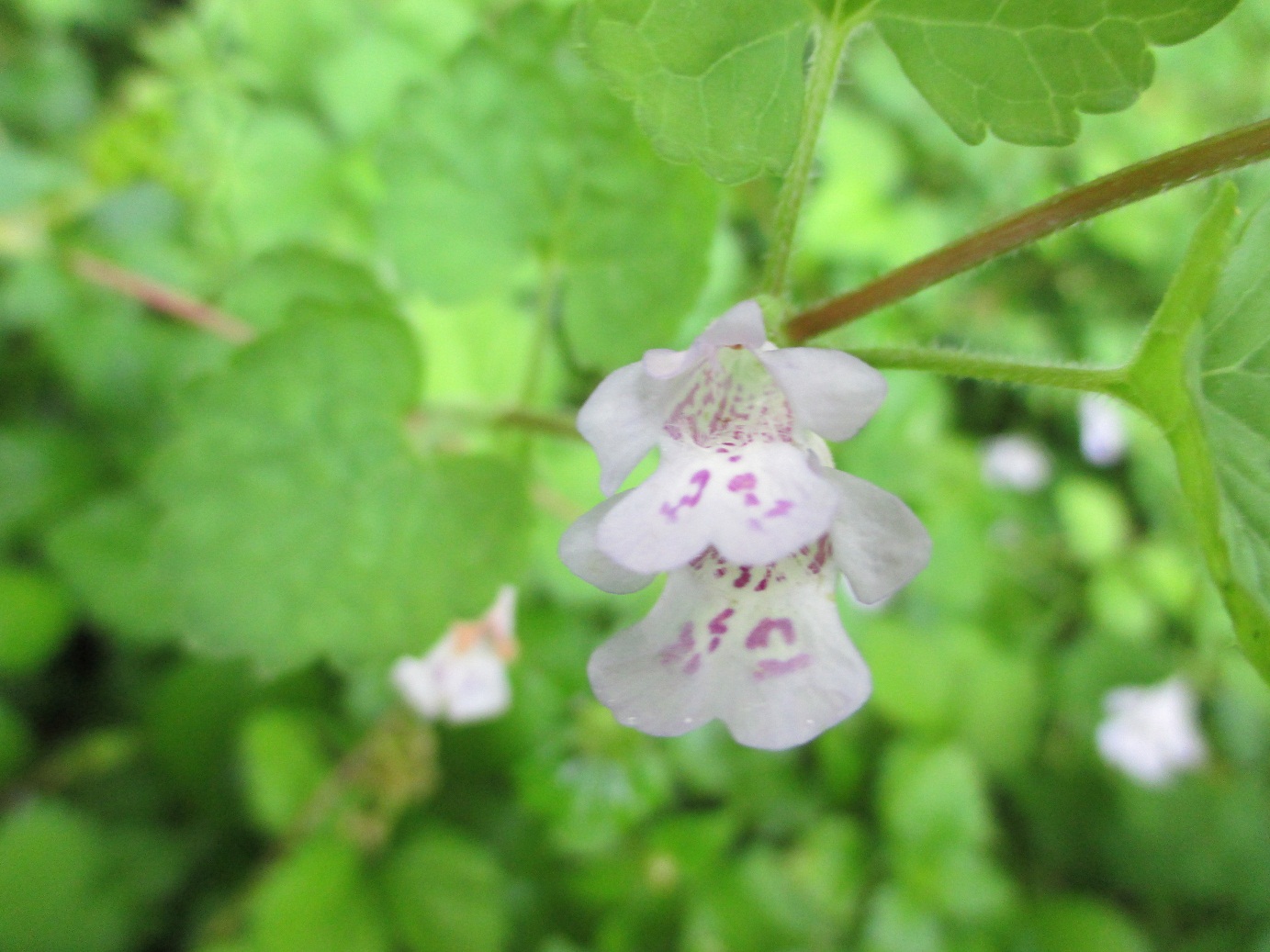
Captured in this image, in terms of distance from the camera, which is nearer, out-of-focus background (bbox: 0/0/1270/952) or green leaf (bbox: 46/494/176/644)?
out-of-focus background (bbox: 0/0/1270/952)

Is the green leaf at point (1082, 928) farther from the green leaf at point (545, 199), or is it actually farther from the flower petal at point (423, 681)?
the green leaf at point (545, 199)

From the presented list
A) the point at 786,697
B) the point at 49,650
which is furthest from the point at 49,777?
the point at 786,697

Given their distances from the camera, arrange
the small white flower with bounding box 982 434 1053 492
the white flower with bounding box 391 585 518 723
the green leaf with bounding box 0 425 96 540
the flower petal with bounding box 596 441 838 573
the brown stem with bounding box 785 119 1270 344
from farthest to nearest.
A: the small white flower with bounding box 982 434 1053 492 < the green leaf with bounding box 0 425 96 540 < the white flower with bounding box 391 585 518 723 < the brown stem with bounding box 785 119 1270 344 < the flower petal with bounding box 596 441 838 573

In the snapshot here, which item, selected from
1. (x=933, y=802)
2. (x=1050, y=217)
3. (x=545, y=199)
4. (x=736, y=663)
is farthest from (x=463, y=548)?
(x=933, y=802)

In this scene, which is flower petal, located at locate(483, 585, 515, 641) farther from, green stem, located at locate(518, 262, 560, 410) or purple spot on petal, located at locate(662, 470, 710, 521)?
purple spot on petal, located at locate(662, 470, 710, 521)

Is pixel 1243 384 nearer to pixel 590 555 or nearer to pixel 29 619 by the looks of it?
pixel 590 555

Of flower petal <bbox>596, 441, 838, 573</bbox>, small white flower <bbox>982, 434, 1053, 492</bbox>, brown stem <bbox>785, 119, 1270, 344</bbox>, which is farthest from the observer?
small white flower <bbox>982, 434, 1053, 492</bbox>

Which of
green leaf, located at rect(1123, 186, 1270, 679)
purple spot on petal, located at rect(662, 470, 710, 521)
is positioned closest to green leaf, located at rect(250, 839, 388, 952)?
purple spot on petal, located at rect(662, 470, 710, 521)

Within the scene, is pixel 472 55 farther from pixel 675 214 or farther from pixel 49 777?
pixel 49 777
